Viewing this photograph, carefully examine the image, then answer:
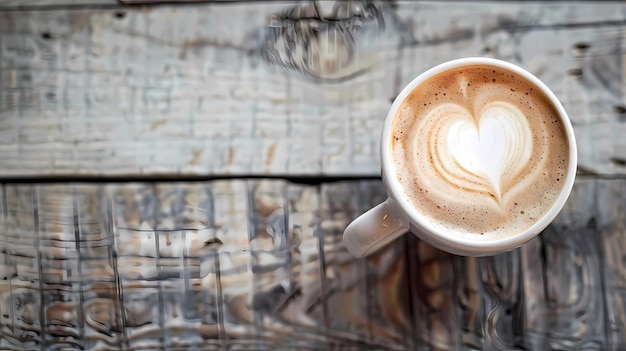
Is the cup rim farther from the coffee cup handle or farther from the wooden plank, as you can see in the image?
the wooden plank

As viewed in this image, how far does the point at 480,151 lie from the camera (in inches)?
23.4

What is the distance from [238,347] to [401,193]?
264mm

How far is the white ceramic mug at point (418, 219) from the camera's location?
1.86 feet

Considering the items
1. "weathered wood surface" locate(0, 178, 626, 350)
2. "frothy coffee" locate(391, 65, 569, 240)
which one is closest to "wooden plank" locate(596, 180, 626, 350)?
"weathered wood surface" locate(0, 178, 626, 350)

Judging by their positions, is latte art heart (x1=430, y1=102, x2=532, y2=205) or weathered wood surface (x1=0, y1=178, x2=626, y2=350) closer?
latte art heart (x1=430, y1=102, x2=532, y2=205)

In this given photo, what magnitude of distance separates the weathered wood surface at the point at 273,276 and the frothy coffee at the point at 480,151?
116 mm

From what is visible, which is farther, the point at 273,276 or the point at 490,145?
the point at 273,276

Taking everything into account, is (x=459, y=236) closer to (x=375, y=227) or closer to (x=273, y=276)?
(x=375, y=227)

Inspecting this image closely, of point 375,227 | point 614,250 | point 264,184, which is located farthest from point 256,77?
point 614,250

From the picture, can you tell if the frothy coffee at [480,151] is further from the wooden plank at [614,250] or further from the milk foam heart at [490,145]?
the wooden plank at [614,250]

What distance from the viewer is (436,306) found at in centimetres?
70

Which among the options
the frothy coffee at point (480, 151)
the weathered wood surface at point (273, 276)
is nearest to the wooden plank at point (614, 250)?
the weathered wood surface at point (273, 276)

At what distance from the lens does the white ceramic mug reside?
0.57 metres

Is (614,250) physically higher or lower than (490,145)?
lower
